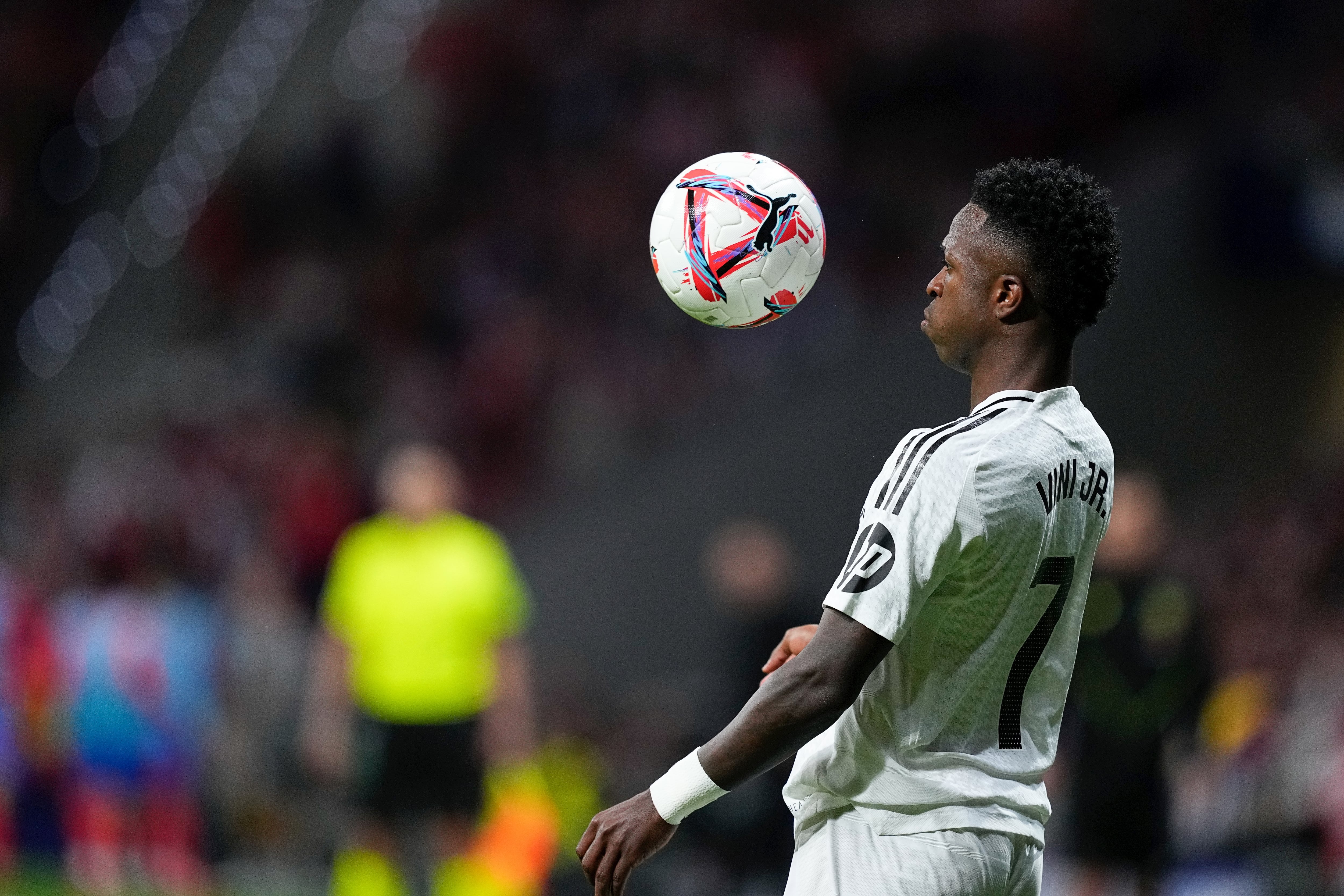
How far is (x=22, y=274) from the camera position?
1485 cm

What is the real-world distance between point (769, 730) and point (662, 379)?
8.56 m

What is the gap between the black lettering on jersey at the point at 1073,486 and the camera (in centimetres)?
267

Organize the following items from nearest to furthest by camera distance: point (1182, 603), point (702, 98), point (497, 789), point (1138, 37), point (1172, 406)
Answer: point (1182, 603), point (497, 789), point (1172, 406), point (1138, 37), point (702, 98)

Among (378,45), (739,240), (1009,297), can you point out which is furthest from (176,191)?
(1009,297)

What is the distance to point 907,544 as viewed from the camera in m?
2.53

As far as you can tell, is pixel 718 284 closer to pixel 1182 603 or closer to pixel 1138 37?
pixel 1182 603

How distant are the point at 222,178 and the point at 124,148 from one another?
124 cm

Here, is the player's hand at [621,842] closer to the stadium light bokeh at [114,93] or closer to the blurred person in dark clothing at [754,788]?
the blurred person in dark clothing at [754,788]

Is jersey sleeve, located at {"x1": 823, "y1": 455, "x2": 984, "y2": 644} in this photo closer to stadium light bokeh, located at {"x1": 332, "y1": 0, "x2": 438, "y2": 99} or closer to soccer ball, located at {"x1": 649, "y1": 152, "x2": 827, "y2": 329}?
soccer ball, located at {"x1": 649, "y1": 152, "x2": 827, "y2": 329}

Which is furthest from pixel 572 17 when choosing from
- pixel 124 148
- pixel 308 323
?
pixel 124 148

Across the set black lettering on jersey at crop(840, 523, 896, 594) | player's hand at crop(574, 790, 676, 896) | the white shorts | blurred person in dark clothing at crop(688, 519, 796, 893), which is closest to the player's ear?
black lettering on jersey at crop(840, 523, 896, 594)

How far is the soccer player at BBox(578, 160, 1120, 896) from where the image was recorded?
254 centimetres

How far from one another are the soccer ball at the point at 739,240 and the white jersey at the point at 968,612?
0.69 m

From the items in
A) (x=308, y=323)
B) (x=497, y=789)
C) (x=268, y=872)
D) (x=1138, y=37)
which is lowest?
(x=268, y=872)
